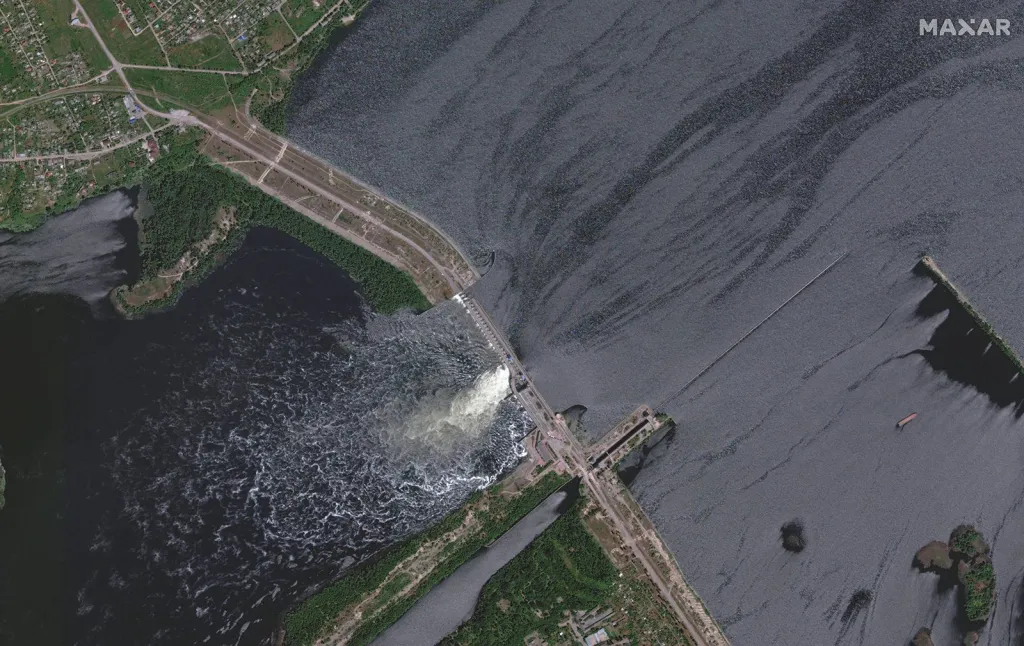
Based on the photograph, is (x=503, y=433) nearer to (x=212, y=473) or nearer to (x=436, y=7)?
(x=212, y=473)

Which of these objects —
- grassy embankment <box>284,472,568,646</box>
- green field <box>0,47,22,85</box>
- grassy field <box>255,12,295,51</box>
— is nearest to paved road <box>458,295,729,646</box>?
grassy embankment <box>284,472,568,646</box>

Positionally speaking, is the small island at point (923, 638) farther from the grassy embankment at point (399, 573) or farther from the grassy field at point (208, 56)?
the grassy field at point (208, 56)

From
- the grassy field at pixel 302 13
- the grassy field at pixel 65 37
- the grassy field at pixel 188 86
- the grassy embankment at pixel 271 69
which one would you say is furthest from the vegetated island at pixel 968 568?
the grassy field at pixel 65 37

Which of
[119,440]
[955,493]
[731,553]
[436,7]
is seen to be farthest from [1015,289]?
[119,440]

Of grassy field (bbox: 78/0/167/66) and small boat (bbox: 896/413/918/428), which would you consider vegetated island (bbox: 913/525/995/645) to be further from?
grassy field (bbox: 78/0/167/66)

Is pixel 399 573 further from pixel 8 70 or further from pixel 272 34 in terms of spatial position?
pixel 8 70

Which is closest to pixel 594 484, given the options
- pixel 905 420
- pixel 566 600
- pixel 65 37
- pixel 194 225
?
pixel 566 600
